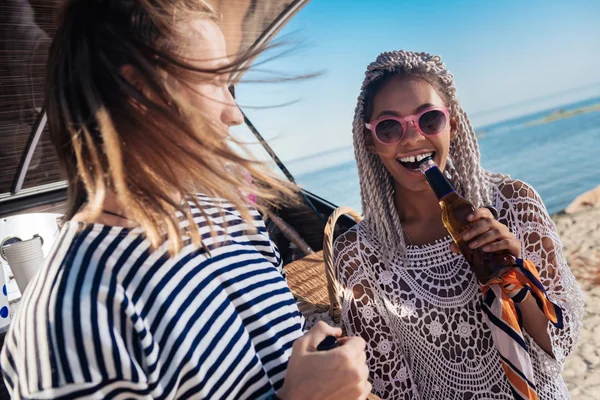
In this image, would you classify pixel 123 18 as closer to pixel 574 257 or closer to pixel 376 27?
pixel 574 257

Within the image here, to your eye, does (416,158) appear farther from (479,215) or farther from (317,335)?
(317,335)

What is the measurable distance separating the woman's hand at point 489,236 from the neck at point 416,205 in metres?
0.44

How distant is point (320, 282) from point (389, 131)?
3.56 feet

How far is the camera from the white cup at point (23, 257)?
199cm

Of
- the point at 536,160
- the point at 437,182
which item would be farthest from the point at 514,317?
the point at 536,160

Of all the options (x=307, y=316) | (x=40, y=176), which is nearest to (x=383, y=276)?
(x=307, y=316)

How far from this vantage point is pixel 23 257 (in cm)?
201

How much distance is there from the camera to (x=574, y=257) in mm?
6457

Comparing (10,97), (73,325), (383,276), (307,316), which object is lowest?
(307,316)

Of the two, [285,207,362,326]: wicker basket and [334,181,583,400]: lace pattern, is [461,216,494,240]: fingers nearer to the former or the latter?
[334,181,583,400]: lace pattern

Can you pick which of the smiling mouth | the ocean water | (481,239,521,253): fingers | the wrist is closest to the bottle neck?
the smiling mouth

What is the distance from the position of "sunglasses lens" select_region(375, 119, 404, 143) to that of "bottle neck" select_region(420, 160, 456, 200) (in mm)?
206

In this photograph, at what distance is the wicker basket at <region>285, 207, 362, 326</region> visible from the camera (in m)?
1.86

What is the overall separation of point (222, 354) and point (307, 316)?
1.40 metres
